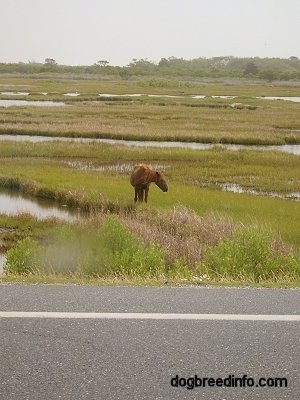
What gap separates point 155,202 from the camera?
1994 cm

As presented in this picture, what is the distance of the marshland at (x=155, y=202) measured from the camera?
968 centimetres

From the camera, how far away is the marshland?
968 centimetres

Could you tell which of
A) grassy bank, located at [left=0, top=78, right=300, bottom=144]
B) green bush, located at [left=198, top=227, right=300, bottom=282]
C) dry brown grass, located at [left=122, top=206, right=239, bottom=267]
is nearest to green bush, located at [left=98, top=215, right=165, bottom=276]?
green bush, located at [left=198, top=227, right=300, bottom=282]

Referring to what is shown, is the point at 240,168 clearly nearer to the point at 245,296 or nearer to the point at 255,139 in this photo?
the point at 255,139

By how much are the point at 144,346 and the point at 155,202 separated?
15.6m

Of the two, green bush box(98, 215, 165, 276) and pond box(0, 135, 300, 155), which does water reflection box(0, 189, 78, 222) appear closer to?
green bush box(98, 215, 165, 276)

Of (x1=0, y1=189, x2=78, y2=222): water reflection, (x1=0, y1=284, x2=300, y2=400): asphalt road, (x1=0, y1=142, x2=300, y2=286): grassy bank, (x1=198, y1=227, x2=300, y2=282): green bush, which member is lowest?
(x1=0, y1=189, x2=78, y2=222): water reflection

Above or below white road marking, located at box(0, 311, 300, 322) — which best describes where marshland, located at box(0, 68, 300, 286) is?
below

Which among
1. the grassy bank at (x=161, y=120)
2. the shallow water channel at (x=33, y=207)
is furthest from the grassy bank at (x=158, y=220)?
the grassy bank at (x=161, y=120)

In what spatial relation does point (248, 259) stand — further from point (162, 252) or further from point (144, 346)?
point (144, 346)

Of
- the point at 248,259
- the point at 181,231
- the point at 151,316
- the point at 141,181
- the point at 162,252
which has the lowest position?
the point at 181,231

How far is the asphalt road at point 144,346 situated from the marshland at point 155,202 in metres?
1.01

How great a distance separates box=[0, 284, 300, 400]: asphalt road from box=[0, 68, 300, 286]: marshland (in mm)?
1011

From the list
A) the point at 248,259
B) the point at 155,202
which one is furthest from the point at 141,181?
the point at 248,259
